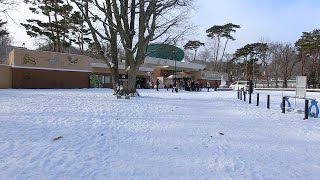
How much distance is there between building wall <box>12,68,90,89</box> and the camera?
33750 mm

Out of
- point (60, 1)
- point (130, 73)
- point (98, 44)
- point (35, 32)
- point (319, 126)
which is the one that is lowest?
point (319, 126)

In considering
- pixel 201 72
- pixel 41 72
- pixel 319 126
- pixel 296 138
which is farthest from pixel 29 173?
pixel 201 72

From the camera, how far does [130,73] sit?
2239 cm

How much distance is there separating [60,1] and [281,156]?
37902mm

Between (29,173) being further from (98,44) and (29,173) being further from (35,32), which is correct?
(35,32)

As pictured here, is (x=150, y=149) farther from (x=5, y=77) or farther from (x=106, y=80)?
(x=106, y=80)

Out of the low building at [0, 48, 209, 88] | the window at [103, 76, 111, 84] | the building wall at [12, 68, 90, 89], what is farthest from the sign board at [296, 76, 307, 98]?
the window at [103, 76, 111, 84]

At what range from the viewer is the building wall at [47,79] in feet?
111

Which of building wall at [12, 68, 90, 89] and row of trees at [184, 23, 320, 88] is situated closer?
building wall at [12, 68, 90, 89]

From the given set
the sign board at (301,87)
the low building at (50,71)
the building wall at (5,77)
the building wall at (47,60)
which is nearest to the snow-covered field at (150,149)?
the sign board at (301,87)

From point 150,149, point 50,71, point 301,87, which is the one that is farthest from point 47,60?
point 150,149

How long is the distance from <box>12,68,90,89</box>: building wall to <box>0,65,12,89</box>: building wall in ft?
1.23

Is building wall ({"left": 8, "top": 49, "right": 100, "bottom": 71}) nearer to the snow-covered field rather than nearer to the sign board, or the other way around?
the snow-covered field

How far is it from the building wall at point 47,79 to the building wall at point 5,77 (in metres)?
0.38
